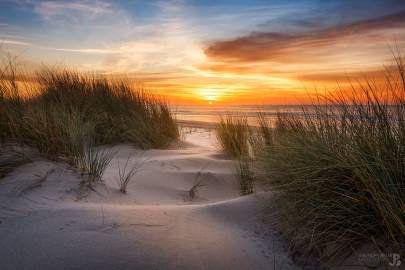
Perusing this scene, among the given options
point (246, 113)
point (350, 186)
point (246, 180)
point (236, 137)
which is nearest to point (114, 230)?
point (350, 186)

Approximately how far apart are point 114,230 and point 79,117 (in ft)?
7.04

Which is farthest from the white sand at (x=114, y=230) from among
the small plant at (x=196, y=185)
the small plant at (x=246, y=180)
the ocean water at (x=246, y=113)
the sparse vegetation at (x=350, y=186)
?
the ocean water at (x=246, y=113)

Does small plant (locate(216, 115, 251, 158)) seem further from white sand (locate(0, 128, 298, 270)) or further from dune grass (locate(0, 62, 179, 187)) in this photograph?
white sand (locate(0, 128, 298, 270))

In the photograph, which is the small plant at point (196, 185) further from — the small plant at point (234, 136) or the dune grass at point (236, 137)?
the small plant at point (234, 136)

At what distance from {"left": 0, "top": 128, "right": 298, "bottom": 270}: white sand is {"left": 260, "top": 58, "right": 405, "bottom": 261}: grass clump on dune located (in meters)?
0.24

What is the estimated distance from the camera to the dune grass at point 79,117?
2895mm

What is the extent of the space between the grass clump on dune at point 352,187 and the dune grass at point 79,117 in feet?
5.80

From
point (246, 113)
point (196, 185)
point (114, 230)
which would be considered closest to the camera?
point (114, 230)

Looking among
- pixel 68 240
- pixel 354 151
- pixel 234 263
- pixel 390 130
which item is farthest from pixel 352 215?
pixel 68 240

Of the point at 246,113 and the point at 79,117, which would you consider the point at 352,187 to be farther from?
the point at 246,113

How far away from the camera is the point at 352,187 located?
198cm

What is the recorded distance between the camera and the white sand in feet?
5.43

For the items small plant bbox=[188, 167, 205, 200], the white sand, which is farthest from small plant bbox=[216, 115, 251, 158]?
the white sand

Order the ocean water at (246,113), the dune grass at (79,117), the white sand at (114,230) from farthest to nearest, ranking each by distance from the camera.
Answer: the ocean water at (246,113) < the dune grass at (79,117) < the white sand at (114,230)
